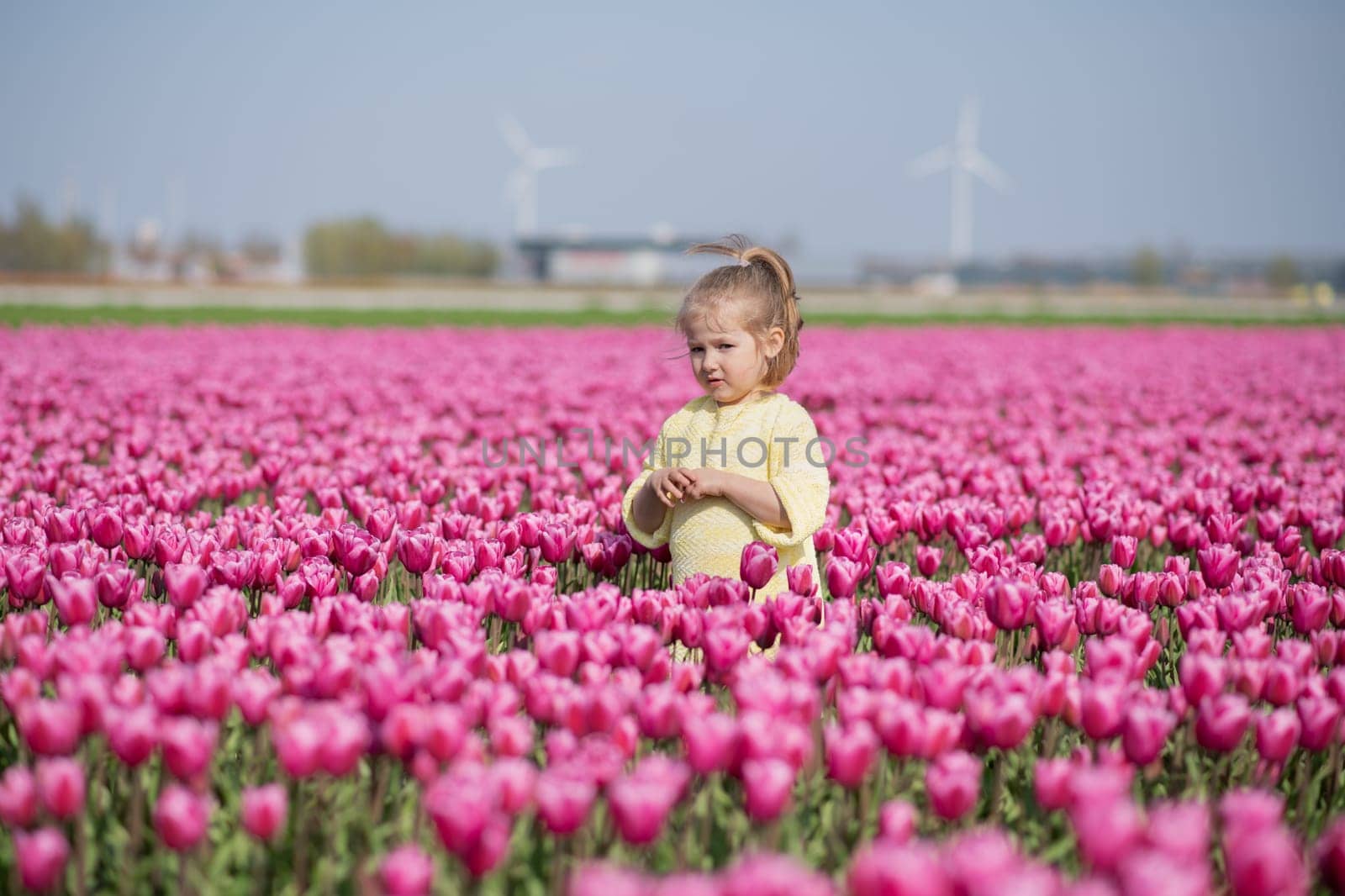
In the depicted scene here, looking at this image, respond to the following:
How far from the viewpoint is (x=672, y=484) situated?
4578mm

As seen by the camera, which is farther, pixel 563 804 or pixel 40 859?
pixel 563 804

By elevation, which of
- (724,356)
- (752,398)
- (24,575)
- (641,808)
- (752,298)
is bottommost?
(641,808)

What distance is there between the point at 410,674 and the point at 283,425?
646 cm

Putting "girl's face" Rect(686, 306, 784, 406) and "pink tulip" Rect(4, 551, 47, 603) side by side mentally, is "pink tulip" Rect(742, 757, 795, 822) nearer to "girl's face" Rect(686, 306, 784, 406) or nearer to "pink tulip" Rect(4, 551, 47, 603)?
"girl's face" Rect(686, 306, 784, 406)

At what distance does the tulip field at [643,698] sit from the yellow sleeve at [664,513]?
137 mm

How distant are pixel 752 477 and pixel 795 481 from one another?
0.21 meters

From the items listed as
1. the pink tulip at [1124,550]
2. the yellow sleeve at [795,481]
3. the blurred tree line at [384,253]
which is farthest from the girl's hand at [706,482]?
the blurred tree line at [384,253]

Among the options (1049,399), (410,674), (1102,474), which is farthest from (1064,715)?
(1049,399)

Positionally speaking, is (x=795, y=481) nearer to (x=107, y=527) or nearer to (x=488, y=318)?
(x=107, y=527)

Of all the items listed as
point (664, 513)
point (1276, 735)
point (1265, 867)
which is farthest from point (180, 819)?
point (664, 513)

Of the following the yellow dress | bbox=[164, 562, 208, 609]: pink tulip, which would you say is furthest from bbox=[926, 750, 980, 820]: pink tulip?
bbox=[164, 562, 208, 609]: pink tulip

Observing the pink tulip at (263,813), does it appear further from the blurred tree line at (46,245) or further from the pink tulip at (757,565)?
the blurred tree line at (46,245)

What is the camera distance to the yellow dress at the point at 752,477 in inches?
183

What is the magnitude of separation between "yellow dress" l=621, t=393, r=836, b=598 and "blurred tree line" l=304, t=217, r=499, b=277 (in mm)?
116502
